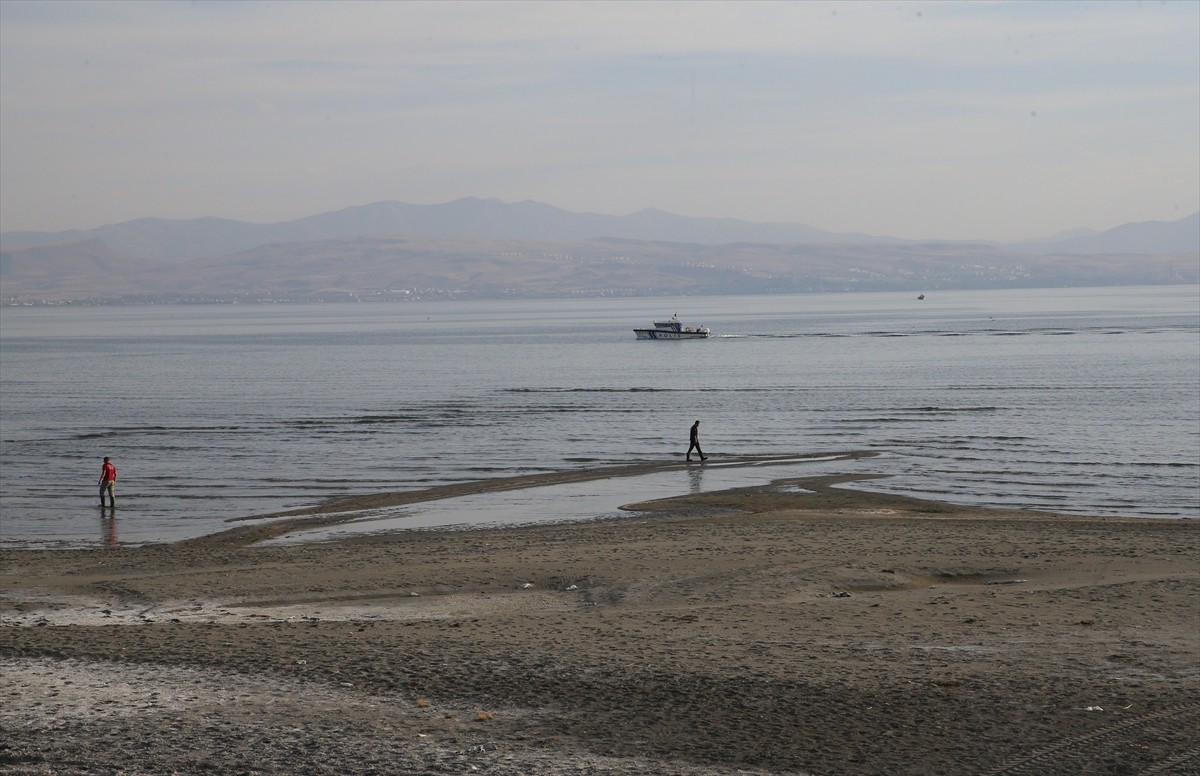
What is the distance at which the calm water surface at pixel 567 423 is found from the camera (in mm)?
40000

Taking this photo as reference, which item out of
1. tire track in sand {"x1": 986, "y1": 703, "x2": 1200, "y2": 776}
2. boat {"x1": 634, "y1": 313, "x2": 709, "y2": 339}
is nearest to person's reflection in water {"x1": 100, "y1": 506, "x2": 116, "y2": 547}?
tire track in sand {"x1": 986, "y1": 703, "x2": 1200, "y2": 776}

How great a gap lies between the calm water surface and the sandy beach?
434 inches

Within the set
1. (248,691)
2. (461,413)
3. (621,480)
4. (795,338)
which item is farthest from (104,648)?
(795,338)

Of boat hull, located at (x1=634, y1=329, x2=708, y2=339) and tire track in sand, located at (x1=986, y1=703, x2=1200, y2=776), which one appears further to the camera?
boat hull, located at (x1=634, y1=329, x2=708, y2=339)

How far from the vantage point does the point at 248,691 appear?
1475cm

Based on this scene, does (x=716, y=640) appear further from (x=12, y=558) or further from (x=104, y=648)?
(x=12, y=558)

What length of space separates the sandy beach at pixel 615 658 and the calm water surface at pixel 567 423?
36.1 feet

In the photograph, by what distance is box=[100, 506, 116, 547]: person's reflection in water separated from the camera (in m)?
31.2

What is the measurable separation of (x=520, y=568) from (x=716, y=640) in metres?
7.74

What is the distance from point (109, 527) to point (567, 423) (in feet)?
106

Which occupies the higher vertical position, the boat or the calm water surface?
the boat

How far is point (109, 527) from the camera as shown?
3341cm

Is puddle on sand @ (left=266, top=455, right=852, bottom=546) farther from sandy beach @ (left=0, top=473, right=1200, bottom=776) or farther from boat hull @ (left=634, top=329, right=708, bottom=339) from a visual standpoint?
boat hull @ (left=634, top=329, right=708, bottom=339)

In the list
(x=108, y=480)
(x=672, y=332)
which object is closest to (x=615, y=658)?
(x=108, y=480)
